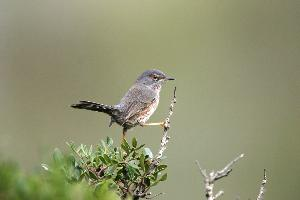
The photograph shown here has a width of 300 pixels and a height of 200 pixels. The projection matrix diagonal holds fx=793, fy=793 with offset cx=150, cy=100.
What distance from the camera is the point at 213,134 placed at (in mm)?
14344

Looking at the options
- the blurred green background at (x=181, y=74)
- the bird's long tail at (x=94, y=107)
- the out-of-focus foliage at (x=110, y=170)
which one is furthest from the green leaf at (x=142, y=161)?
the blurred green background at (x=181, y=74)

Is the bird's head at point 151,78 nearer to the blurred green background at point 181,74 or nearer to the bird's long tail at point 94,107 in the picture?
the bird's long tail at point 94,107

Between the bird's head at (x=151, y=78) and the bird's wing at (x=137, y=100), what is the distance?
290 millimetres

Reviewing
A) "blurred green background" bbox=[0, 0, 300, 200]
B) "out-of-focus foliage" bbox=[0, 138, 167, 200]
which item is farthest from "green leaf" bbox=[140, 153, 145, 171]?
"blurred green background" bbox=[0, 0, 300, 200]

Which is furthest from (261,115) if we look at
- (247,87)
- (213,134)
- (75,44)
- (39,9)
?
(39,9)

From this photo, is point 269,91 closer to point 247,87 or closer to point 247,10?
point 247,87

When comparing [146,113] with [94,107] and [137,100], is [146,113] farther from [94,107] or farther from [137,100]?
[94,107]

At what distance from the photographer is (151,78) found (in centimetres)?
836

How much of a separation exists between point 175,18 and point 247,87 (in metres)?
3.03

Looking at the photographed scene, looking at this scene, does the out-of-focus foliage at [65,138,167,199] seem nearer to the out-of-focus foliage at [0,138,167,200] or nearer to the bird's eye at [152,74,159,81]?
the out-of-focus foliage at [0,138,167,200]

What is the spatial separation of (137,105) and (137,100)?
12 cm

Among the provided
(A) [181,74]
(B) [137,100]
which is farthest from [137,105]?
(A) [181,74]

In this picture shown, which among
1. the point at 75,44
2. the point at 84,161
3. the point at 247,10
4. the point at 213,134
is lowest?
the point at 84,161

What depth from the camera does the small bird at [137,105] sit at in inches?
277
